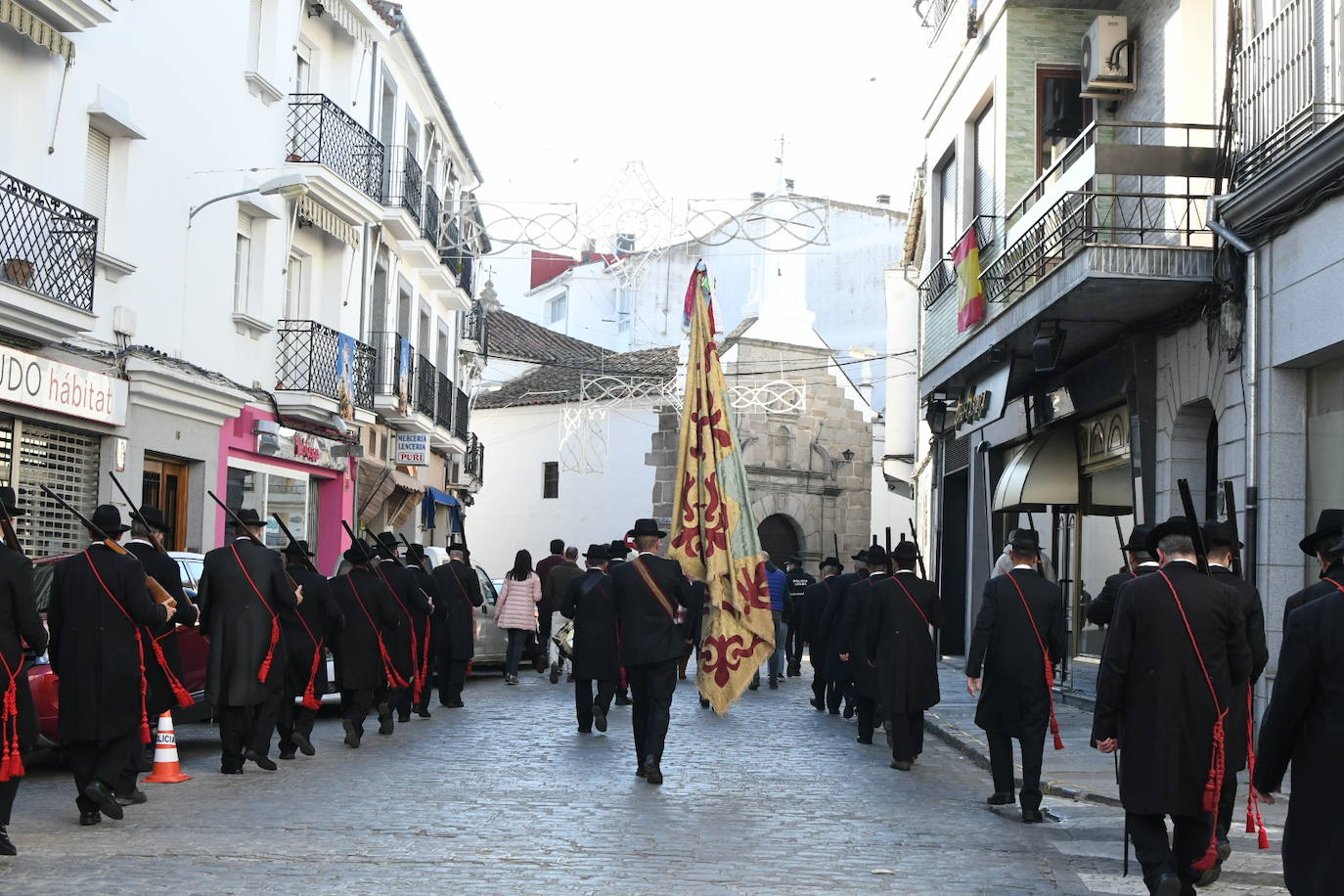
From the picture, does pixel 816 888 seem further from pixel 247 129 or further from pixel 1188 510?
pixel 247 129

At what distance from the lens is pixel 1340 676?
200 inches

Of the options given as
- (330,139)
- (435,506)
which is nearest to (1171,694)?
(330,139)

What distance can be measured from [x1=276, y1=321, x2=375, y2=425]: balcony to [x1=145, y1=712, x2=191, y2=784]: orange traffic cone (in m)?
12.3

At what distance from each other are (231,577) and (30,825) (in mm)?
2675

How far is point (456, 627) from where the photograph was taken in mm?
16125

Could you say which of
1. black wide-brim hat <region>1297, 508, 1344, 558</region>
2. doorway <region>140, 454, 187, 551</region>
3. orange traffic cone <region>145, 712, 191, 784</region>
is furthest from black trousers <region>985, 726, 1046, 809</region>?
doorway <region>140, 454, 187, 551</region>

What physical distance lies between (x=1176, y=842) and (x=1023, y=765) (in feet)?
7.25

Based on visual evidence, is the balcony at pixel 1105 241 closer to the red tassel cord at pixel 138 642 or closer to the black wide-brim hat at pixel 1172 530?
the black wide-brim hat at pixel 1172 530

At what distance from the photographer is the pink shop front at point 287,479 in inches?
836

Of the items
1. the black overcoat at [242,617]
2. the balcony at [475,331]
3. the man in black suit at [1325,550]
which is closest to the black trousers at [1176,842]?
the man in black suit at [1325,550]

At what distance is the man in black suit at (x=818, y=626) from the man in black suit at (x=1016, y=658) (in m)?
6.19

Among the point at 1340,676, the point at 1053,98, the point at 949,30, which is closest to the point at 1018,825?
the point at 1340,676

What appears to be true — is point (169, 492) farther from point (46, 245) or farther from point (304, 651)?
point (304, 651)

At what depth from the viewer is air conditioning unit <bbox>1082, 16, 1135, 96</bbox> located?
15.9m
